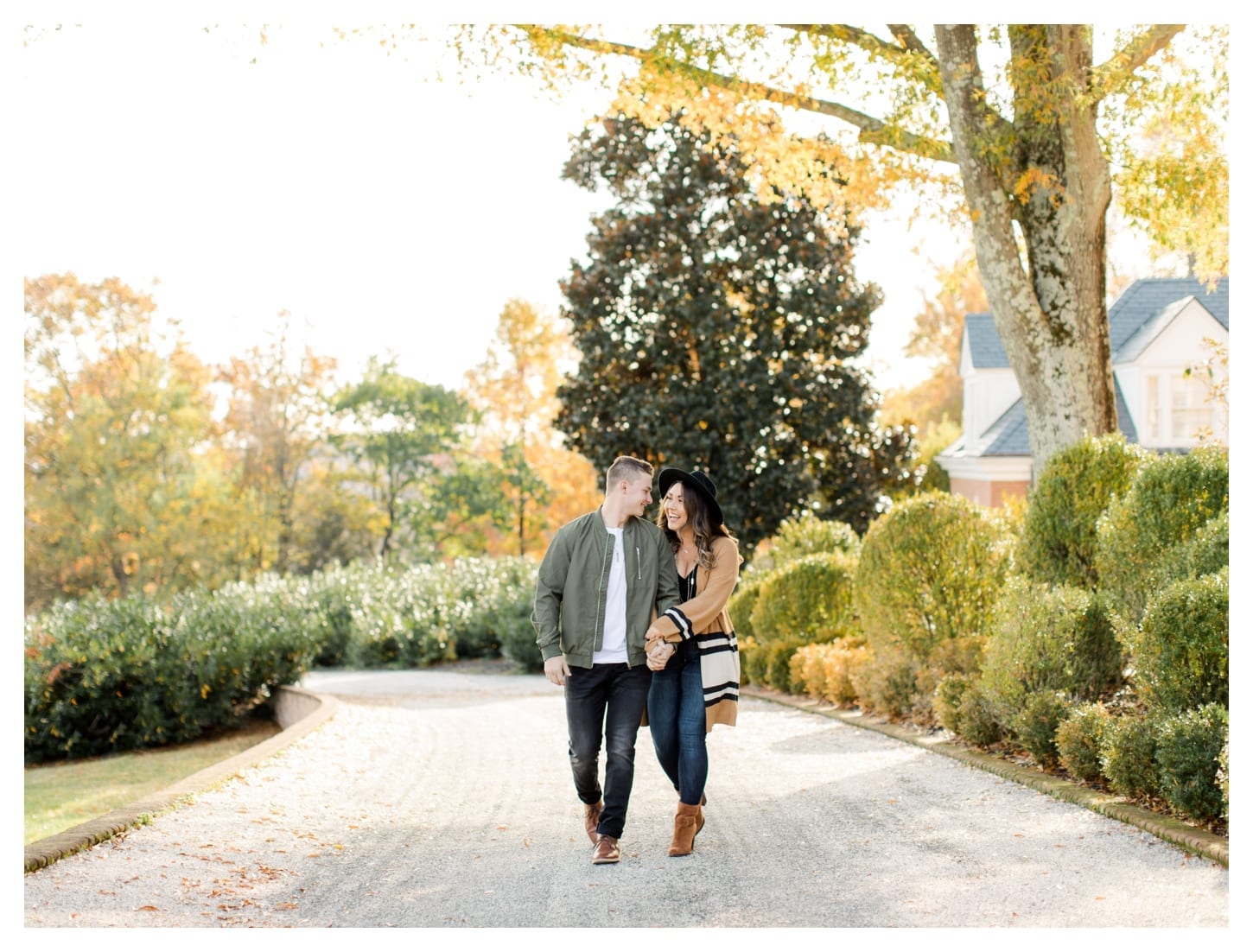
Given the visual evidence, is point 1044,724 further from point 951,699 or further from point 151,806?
point 151,806

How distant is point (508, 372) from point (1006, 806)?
995 inches

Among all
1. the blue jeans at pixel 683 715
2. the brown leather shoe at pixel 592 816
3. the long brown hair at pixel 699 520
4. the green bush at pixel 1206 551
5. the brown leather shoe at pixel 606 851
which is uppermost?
the long brown hair at pixel 699 520

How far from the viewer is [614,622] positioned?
17.8ft

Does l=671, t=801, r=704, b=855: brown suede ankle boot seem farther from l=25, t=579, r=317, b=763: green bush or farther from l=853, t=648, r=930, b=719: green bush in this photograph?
l=25, t=579, r=317, b=763: green bush

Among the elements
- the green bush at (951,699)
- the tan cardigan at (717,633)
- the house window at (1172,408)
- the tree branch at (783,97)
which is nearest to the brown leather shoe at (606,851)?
the tan cardigan at (717,633)

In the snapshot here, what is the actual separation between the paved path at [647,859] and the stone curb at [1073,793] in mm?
65

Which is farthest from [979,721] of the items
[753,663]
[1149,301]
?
[1149,301]

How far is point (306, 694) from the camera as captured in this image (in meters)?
12.9

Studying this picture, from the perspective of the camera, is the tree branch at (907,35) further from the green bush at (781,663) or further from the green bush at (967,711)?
the green bush at (781,663)

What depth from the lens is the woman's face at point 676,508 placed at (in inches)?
220

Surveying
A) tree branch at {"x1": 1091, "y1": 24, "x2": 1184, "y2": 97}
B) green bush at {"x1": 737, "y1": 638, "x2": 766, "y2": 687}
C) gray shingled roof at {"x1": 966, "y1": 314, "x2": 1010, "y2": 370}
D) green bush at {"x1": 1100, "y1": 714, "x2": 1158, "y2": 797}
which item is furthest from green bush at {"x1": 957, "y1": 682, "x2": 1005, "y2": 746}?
gray shingled roof at {"x1": 966, "y1": 314, "x2": 1010, "y2": 370}

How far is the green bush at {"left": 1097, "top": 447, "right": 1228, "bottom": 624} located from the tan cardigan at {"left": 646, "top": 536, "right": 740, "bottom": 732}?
291 cm

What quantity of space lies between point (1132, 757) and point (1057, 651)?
162cm
